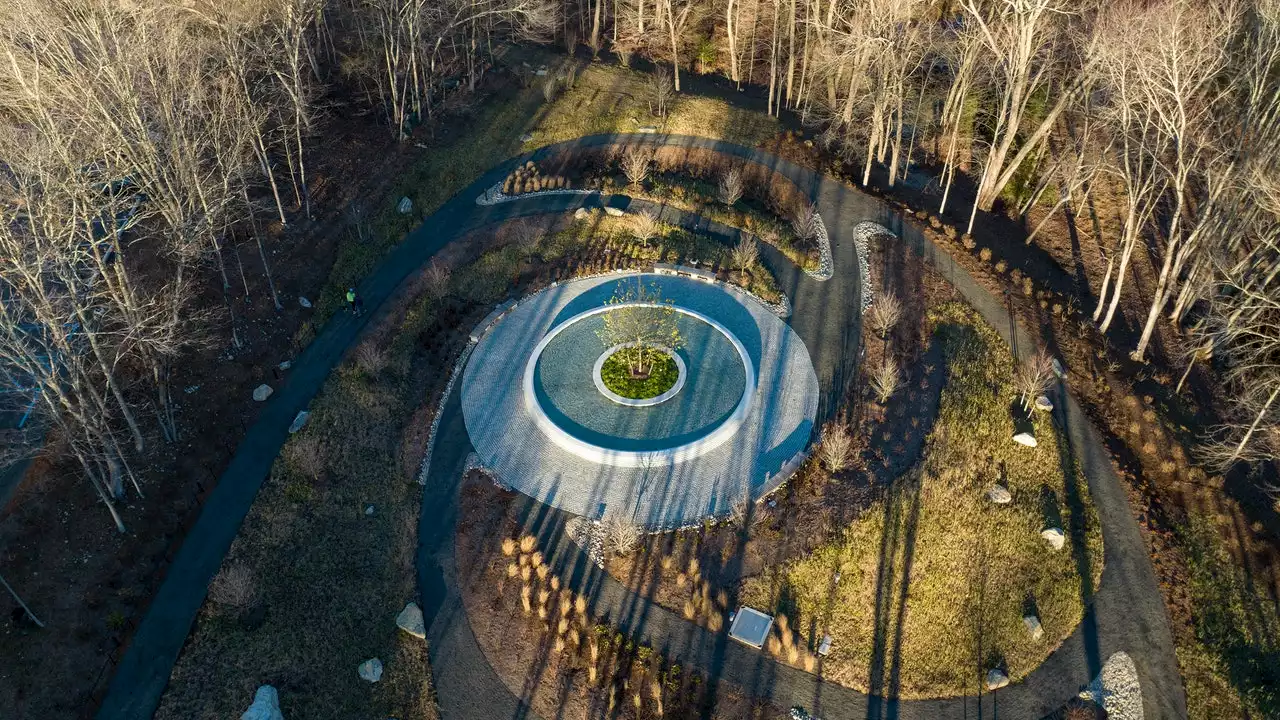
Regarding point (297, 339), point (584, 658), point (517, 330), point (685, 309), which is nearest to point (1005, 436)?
point (685, 309)

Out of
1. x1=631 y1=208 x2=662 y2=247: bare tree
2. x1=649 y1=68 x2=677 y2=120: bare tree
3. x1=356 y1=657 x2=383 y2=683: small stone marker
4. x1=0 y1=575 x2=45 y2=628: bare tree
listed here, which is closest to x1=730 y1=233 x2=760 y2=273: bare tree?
x1=631 y1=208 x2=662 y2=247: bare tree

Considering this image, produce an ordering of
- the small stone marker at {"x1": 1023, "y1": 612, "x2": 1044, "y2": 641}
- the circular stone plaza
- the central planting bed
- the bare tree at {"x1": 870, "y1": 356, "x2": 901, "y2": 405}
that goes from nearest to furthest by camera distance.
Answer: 1. the small stone marker at {"x1": 1023, "y1": 612, "x2": 1044, "y2": 641}
2. the circular stone plaza
3. the central planting bed
4. the bare tree at {"x1": 870, "y1": 356, "x2": 901, "y2": 405}

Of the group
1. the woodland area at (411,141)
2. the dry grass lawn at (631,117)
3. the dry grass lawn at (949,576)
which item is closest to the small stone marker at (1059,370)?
the woodland area at (411,141)

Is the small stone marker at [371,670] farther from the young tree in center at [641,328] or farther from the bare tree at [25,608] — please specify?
the young tree in center at [641,328]

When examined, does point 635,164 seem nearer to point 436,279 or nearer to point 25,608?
point 436,279

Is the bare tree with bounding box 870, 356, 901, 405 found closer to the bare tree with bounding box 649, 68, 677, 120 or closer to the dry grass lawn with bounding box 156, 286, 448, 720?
the dry grass lawn with bounding box 156, 286, 448, 720
